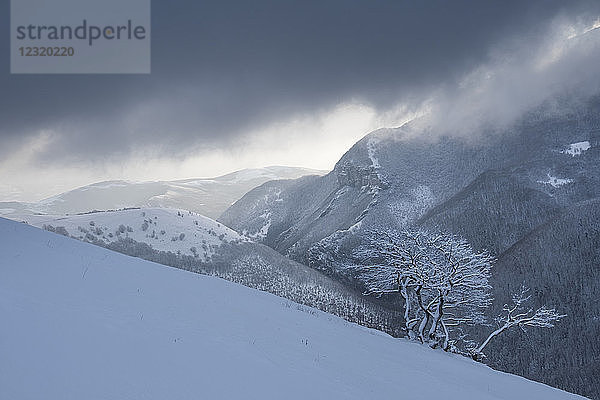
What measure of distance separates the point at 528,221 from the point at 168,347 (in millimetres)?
161559

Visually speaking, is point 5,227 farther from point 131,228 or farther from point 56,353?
point 131,228

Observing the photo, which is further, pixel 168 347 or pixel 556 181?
pixel 556 181

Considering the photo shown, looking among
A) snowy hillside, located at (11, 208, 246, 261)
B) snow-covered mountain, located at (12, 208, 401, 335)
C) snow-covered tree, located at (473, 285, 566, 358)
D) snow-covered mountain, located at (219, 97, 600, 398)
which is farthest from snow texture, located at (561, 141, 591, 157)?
snow-covered tree, located at (473, 285, 566, 358)

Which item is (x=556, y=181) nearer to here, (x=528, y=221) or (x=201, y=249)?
(x=528, y=221)

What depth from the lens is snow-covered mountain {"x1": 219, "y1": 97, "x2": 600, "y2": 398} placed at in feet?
294

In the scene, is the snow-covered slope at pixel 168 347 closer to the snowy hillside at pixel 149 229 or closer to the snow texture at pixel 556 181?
the snowy hillside at pixel 149 229

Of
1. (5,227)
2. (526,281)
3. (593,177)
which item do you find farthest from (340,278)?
(5,227)

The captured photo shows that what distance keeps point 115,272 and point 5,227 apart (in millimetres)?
5863

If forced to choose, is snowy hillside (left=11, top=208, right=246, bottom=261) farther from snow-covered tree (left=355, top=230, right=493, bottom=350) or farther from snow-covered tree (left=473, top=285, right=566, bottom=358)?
snow-covered tree (left=473, top=285, right=566, bottom=358)

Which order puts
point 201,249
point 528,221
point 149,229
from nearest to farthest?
point 149,229 < point 201,249 < point 528,221

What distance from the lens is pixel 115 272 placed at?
39.1 feet

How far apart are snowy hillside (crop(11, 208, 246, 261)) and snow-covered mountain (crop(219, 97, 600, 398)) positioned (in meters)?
58.4

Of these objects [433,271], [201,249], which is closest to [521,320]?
[433,271]

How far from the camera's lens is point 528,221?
144625 millimetres
